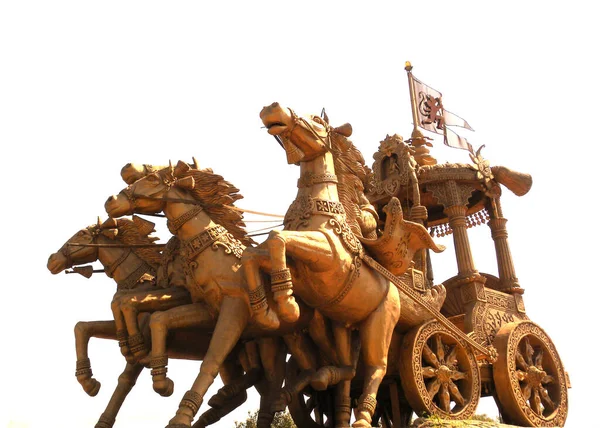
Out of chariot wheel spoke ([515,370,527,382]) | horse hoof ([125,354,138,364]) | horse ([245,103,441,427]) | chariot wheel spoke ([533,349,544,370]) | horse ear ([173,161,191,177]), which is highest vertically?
horse ear ([173,161,191,177])

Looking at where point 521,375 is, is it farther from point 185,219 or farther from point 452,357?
point 185,219

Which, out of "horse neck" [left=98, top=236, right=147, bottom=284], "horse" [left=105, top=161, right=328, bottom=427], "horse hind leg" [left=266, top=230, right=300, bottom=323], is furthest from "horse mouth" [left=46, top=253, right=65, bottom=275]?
"horse hind leg" [left=266, top=230, right=300, bottom=323]

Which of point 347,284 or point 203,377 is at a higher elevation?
point 347,284

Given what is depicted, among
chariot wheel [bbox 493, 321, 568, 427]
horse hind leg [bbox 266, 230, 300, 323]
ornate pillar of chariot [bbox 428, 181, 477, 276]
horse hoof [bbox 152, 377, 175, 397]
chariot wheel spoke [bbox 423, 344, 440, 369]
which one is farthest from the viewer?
ornate pillar of chariot [bbox 428, 181, 477, 276]

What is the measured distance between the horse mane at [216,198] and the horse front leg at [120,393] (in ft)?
6.45

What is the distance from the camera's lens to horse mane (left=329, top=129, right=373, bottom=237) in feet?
31.0

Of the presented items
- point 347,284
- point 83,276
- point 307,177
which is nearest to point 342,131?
point 307,177

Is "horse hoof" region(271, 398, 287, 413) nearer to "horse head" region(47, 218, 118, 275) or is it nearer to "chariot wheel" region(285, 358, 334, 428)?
"chariot wheel" region(285, 358, 334, 428)

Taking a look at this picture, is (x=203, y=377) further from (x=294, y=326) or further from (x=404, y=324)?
(x=404, y=324)

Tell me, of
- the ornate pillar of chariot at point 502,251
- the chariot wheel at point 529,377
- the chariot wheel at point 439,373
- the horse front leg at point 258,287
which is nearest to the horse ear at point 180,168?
the horse front leg at point 258,287

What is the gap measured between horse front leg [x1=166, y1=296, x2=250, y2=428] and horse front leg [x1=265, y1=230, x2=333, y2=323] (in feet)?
2.33

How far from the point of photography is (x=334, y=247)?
860cm

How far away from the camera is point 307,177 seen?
923 cm

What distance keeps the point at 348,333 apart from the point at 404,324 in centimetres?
81
